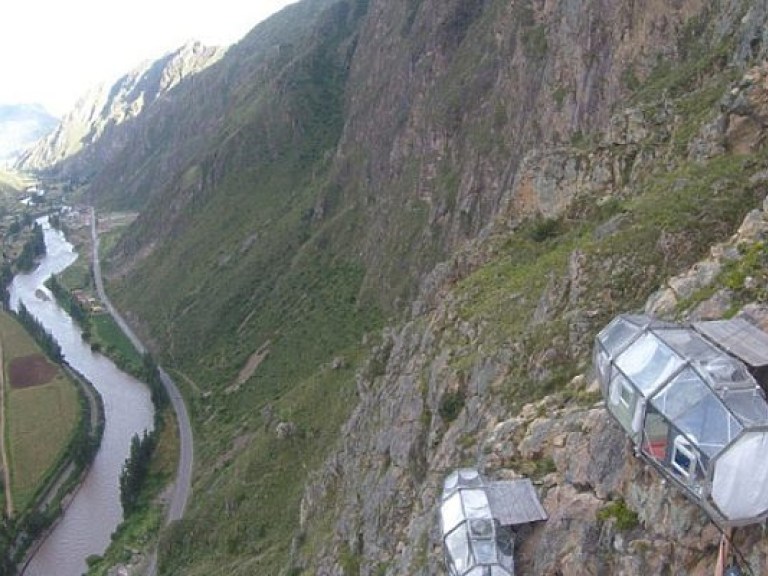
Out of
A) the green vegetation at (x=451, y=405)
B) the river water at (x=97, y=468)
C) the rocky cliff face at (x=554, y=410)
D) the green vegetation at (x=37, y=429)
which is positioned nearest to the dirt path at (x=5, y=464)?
the green vegetation at (x=37, y=429)

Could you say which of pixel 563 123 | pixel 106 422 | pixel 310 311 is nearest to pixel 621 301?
pixel 563 123

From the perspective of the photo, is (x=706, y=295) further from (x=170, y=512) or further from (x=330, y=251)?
(x=330, y=251)

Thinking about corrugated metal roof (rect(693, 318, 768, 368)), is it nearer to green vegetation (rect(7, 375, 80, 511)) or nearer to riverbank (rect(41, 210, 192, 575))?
riverbank (rect(41, 210, 192, 575))

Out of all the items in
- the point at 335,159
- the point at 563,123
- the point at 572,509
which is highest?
the point at 572,509

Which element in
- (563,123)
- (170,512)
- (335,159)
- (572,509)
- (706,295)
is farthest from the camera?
(335,159)

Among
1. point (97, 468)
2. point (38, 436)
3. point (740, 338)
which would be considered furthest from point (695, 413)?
point (38, 436)

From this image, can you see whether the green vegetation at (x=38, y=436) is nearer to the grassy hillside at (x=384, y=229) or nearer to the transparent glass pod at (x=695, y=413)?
the grassy hillside at (x=384, y=229)
